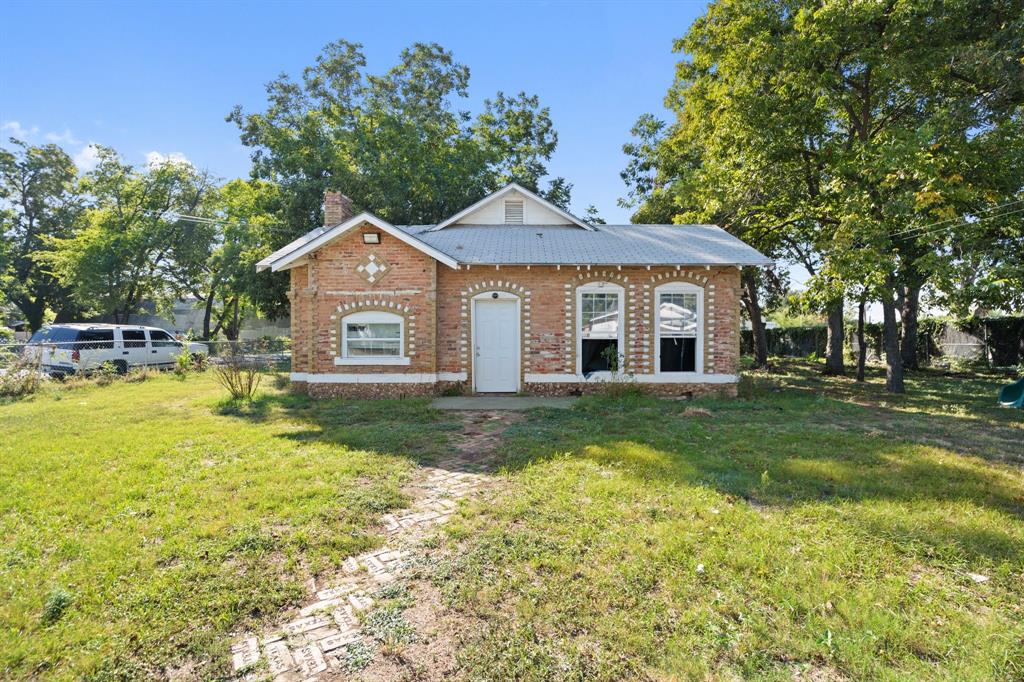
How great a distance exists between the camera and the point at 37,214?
33.8 meters

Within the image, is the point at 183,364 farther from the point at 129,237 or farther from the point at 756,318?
the point at 756,318

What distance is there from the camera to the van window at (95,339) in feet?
49.8

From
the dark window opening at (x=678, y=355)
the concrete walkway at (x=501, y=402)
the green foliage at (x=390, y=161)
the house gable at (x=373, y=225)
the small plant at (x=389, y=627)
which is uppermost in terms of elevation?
the green foliage at (x=390, y=161)

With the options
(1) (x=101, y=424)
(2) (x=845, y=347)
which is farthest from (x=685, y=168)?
(1) (x=101, y=424)

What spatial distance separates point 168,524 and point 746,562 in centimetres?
521

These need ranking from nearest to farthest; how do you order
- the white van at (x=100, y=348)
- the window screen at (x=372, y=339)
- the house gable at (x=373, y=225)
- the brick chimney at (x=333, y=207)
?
the house gable at (x=373, y=225) < the window screen at (x=372, y=339) < the brick chimney at (x=333, y=207) < the white van at (x=100, y=348)

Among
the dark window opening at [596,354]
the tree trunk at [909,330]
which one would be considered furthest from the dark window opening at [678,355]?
the tree trunk at [909,330]

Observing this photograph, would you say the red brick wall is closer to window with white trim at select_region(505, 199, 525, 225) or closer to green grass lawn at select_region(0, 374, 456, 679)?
green grass lawn at select_region(0, 374, 456, 679)

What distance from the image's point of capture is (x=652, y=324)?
1223cm

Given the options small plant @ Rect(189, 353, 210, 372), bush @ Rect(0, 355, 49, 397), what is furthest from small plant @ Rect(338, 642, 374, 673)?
small plant @ Rect(189, 353, 210, 372)

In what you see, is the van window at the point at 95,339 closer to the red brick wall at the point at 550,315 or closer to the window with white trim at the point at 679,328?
the red brick wall at the point at 550,315

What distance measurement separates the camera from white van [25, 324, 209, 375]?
47.5ft

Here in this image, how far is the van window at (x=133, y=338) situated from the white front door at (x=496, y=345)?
538 inches

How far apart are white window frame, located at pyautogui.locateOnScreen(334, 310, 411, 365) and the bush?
8.65 meters
